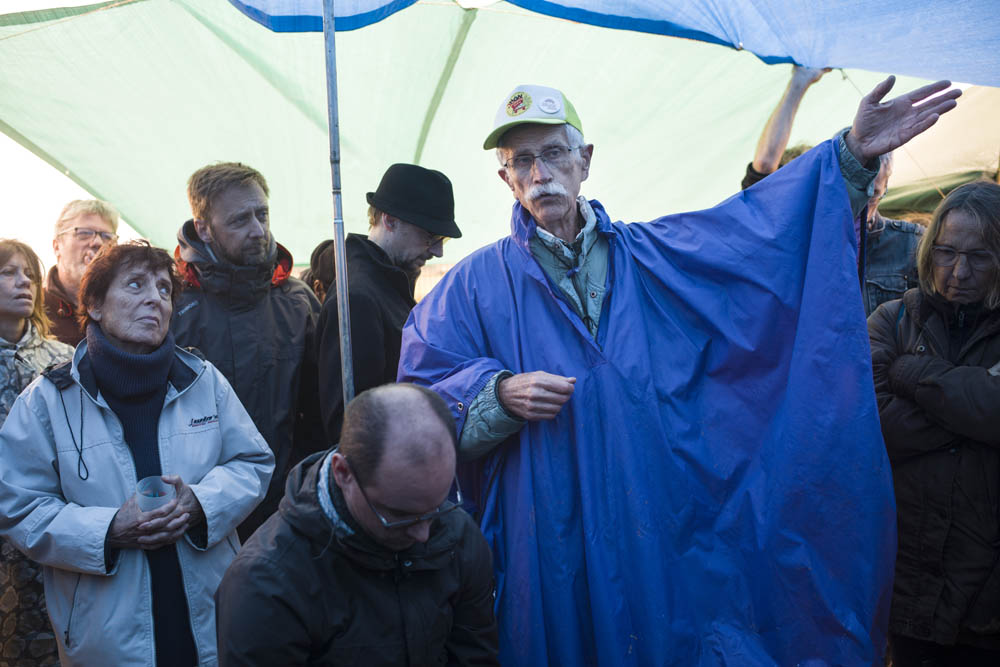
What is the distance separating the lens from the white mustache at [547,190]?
2.31m

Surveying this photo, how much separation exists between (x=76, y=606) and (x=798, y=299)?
7.20 feet

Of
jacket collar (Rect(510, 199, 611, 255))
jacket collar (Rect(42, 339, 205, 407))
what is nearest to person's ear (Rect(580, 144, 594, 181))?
jacket collar (Rect(510, 199, 611, 255))

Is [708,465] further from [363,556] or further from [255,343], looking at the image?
[255,343]

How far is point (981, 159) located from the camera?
518 centimetres

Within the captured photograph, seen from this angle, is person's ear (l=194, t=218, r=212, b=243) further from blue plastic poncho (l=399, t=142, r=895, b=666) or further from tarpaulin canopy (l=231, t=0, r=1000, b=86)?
blue plastic poncho (l=399, t=142, r=895, b=666)

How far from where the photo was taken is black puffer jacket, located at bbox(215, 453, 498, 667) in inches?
66.3

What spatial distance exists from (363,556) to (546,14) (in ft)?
5.71

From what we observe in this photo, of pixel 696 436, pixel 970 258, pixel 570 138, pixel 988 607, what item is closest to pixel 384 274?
pixel 570 138

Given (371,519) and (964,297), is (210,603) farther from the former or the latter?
(964,297)

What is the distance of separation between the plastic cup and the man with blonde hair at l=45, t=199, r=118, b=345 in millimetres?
1396

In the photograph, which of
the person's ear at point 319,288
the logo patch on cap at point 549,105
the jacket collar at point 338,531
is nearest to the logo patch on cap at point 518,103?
the logo patch on cap at point 549,105

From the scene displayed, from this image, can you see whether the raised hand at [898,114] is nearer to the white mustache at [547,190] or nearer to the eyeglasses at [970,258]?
the eyeglasses at [970,258]

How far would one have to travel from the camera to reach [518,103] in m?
2.38

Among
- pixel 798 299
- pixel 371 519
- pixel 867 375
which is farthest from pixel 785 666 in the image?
pixel 371 519
